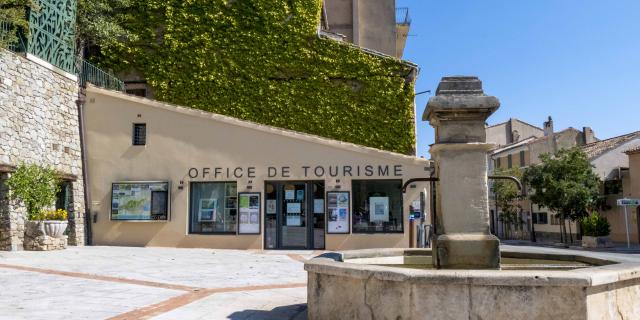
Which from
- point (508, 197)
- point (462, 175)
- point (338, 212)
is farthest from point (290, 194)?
point (508, 197)

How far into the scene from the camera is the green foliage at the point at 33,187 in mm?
14875

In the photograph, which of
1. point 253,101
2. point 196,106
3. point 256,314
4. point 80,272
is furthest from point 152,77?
point 256,314

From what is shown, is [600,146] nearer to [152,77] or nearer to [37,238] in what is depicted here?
[152,77]

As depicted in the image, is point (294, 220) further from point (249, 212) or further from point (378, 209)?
point (378, 209)

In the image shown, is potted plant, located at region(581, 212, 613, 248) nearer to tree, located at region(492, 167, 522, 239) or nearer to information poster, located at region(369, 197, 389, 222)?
tree, located at region(492, 167, 522, 239)

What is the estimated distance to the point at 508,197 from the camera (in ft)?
128

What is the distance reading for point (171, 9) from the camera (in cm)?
2227

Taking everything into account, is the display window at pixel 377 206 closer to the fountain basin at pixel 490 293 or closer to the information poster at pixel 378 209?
the information poster at pixel 378 209

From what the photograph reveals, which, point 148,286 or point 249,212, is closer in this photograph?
point 148,286

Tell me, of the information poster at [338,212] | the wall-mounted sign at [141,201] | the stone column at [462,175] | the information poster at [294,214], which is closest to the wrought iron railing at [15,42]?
the wall-mounted sign at [141,201]

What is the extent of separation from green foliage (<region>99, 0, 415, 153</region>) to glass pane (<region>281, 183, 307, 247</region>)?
4310 mm

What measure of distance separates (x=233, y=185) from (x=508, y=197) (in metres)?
27.1

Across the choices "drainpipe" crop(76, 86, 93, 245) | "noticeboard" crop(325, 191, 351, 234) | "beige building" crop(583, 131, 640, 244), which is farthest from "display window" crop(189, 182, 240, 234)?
"beige building" crop(583, 131, 640, 244)

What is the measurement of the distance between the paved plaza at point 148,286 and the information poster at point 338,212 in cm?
254
